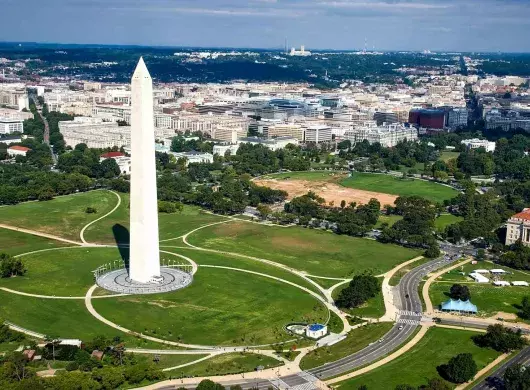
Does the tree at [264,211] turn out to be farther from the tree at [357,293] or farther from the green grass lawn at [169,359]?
the green grass lawn at [169,359]

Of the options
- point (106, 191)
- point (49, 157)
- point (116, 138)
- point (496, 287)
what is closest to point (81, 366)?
point (496, 287)

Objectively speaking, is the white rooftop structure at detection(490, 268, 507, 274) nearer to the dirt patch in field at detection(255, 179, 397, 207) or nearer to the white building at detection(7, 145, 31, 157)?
the dirt patch in field at detection(255, 179, 397, 207)

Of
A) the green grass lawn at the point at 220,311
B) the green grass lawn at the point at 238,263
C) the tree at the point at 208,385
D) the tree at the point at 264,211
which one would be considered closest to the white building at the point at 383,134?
the tree at the point at 264,211

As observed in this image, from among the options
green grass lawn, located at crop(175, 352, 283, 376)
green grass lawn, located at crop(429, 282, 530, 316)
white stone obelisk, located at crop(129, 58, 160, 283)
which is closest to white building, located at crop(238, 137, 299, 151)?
green grass lawn, located at crop(429, 282, 530, 316)

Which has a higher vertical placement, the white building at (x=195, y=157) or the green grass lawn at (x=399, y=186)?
the white building at (x=195, y=157)

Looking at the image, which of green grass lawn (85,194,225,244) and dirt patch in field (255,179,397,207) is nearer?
green grass lawn (85,194,225,244)

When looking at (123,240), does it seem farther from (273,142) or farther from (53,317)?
(273,142)

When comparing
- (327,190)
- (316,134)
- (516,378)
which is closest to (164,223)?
(327,190)
